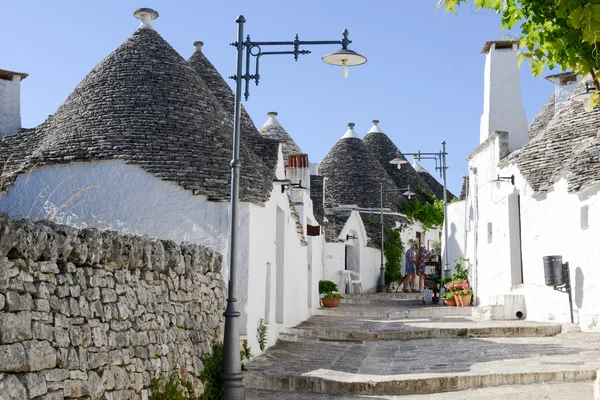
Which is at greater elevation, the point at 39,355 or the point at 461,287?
the point at 461,287

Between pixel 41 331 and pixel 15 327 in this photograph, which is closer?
pixel 15 327

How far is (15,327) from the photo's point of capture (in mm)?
4410

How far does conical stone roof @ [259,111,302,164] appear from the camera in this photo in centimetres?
2377

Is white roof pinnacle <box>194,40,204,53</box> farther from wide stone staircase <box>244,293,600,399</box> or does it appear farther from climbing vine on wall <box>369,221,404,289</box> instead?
climbing vine on wall <box>369,221,404,289</box>

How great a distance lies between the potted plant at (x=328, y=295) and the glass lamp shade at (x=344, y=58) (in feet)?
48.8

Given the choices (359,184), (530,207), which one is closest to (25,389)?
(530,207)

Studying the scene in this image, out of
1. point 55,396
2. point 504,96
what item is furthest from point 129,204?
point 504,96

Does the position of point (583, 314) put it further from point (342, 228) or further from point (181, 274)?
point (342, 228)

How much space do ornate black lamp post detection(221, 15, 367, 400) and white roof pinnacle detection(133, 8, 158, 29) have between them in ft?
19.4

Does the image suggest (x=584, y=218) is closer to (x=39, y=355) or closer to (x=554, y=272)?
(x=554, y=272)

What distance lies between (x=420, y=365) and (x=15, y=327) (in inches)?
282

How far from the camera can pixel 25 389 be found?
4.47 meters

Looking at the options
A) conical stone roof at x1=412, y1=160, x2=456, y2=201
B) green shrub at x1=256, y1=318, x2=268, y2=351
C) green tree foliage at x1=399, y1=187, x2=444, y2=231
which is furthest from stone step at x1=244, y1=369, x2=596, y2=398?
conical stone roof at x1=412, y1=160, x2=456, y2=201

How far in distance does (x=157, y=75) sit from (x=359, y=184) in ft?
69.9
